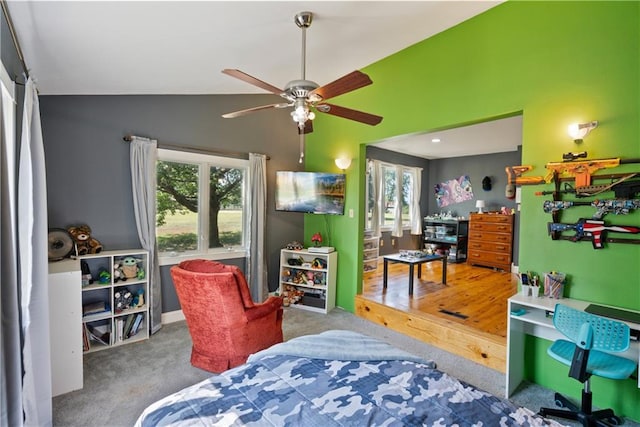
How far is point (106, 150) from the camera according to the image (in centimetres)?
325

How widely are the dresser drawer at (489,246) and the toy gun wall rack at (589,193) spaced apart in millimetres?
4227

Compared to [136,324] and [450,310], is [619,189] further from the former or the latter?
[136,324]

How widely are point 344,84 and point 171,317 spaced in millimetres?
3431

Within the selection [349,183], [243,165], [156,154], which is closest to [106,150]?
[156,154]

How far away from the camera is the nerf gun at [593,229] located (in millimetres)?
2148

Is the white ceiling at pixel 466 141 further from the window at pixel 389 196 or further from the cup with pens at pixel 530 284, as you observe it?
the cup with pens at pixel 530 284

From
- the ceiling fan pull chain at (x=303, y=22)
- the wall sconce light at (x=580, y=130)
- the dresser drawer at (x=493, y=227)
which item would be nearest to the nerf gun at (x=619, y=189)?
the wall sconce light at (x=580, y=130)

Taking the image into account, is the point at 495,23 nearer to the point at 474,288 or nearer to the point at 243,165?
the point at 243,165

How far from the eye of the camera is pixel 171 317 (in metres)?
3.75

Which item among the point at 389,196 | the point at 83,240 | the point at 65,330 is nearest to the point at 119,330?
the point at 65,330

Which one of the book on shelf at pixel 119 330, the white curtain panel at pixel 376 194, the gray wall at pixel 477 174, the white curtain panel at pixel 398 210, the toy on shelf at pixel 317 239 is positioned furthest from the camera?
the white curtain panel at pixel 398 210

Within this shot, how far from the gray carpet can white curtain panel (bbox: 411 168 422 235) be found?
4606mm

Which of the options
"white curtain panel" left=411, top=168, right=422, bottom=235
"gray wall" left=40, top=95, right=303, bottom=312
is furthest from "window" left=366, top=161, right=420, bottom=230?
"gray wall" left=40, top=95, right=303, bottom=312

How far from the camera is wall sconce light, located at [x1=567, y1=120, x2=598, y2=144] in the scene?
2.25m
